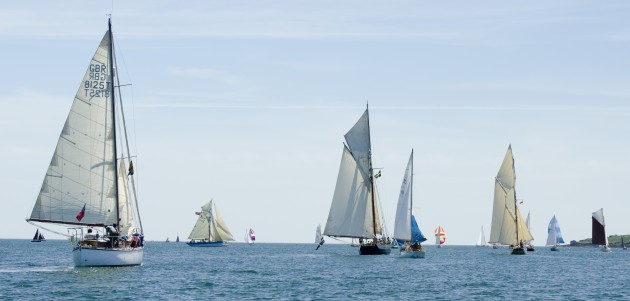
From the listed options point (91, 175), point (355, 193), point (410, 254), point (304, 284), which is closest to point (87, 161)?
point (91, 175)

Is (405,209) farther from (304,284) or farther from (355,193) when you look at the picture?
(304,284)

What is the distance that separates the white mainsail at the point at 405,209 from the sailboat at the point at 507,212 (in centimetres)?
3032

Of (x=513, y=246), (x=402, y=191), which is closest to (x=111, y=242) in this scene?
(x=402, y=191)

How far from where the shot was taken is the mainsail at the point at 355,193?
122500 millimetres

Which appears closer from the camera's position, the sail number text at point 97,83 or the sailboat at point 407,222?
the sail number text at point 97,83

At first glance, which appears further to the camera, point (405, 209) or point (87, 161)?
point (405, 209)

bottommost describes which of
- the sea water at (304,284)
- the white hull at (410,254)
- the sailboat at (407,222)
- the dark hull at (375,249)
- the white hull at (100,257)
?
the sea water at (304,284)

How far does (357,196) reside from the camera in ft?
404

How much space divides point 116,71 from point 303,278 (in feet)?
79.2

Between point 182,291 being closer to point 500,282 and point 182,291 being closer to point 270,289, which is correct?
point 270,289

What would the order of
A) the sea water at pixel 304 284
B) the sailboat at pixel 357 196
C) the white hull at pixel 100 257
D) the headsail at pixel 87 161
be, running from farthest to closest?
the sailboat at pixel 357 196, the white hull at pixel 100 257, the headsail at pixel 87 161, the sea water at pixel 304 284

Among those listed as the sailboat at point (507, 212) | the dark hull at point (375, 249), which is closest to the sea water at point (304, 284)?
the dark hull at point (375, 249)

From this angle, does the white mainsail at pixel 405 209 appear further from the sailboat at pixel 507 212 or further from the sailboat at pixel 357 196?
the sailboat at pixel 507 212

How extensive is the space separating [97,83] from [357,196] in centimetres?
5398
